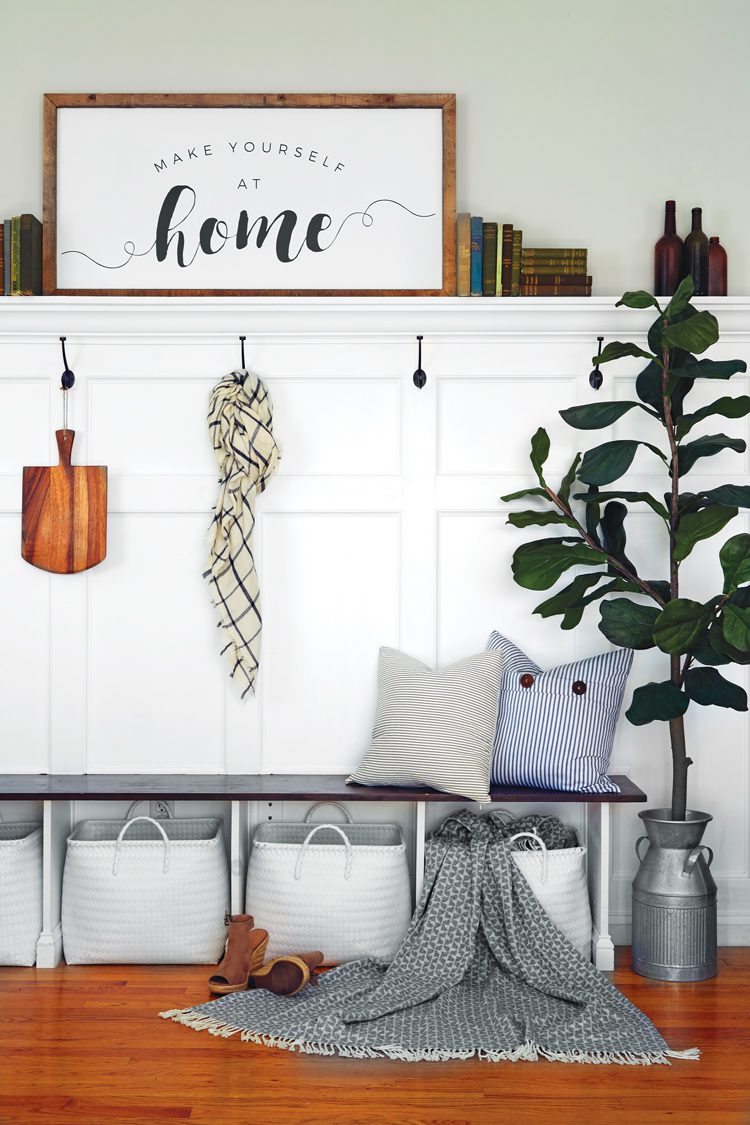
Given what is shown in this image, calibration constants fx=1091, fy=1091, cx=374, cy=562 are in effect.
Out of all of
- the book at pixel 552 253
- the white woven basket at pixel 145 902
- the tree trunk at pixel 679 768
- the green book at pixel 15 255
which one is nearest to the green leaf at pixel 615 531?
the tree trunk at pixel 679 768

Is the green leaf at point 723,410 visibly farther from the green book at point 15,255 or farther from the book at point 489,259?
the green book at point 15,255

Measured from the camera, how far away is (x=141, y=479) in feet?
11.4

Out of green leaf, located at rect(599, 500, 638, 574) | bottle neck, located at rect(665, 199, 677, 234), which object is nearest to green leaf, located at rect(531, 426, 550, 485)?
green leaf, located at rect(599, 500, 638, 574)

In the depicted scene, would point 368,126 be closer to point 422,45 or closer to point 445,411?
point 422,45

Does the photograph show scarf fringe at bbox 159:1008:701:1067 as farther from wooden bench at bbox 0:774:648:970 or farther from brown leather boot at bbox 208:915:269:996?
wooden bench at bbox 0:774:648:970

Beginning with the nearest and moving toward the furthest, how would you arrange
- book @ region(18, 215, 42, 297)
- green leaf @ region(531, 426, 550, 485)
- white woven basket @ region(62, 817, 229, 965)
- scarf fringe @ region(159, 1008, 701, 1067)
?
1. scarf fringe @ region(159, 1008, 701, 1067)
2. white woven basket @ region(62, 817, 229, 965)
3. green leaf @ region(531, 426, 550, 485)
4. book @ region(18, 215, 42, 297)

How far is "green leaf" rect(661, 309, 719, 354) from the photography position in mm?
2945

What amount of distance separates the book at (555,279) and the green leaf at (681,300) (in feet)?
1.33

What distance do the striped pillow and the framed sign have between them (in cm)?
123

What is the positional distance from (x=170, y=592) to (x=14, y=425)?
730mm

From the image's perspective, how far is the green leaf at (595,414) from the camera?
313 centimetres

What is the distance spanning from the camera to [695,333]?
9.72 ft

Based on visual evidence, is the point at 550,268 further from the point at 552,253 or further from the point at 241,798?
the point at 241,798

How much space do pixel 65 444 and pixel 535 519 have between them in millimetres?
1476
